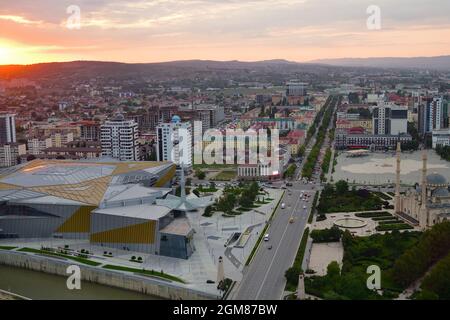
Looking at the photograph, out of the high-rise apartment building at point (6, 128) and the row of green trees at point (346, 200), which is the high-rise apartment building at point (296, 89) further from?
the row of green trees at point (346, 200)

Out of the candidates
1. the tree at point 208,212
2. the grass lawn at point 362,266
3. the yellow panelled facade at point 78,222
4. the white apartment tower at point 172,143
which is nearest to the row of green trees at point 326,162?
the white apartment tower at point 172,143

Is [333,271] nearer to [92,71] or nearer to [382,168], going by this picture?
[382,168]

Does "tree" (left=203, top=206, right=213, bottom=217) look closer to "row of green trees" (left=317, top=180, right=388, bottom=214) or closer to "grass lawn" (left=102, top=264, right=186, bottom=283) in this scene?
"row of green trees" (left=317, top=180, right=388, bottom=214)

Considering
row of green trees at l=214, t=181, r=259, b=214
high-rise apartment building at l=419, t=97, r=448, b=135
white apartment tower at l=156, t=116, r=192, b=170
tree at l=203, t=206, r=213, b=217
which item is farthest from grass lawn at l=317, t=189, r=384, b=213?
high-rise apartment building at l=419, t=97, r=448, b=135

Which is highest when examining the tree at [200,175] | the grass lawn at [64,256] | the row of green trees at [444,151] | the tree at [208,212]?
the row of green trees at [444,151]


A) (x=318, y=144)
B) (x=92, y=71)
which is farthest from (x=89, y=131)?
(x=92, y=71)

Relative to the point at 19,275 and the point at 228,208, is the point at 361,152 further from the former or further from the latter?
the point at 19,275

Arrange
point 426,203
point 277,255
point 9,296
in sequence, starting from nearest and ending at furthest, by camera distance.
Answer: point 9,296 < point 277,255 < point 426,203
